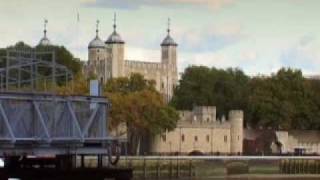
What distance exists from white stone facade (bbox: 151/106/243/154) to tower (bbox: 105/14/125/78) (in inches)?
850

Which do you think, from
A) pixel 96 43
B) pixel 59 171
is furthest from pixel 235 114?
pixel 59 171

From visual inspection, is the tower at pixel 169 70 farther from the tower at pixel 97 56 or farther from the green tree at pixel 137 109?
the green tree at pixel 137 109

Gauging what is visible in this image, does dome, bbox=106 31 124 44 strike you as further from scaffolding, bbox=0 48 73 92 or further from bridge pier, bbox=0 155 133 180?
bridge pier, bbox=0 155 133 180

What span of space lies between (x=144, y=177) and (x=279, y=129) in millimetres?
59968

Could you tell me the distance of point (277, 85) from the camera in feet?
524

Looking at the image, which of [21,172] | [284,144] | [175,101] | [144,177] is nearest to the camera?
[21,172]

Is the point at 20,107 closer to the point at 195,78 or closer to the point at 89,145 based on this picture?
the point at 89,145

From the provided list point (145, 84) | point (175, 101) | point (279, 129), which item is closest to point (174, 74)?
point (175, 101)

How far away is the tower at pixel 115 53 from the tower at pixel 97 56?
155 cm

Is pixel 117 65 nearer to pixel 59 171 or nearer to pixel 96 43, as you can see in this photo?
pixel 96 43

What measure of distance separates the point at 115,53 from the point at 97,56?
5.07 m

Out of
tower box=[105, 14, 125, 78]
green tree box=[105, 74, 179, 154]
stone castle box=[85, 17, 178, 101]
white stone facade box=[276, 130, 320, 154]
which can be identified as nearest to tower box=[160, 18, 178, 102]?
stone castle box=[85, 17, 178, 101]

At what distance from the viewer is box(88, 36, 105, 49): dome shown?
180 metres

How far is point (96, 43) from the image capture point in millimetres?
181125
